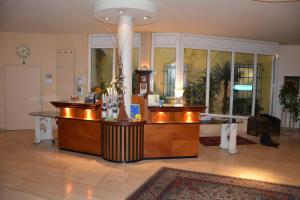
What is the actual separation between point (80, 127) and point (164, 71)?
3.37m

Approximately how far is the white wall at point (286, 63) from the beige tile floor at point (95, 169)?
371 centimetres

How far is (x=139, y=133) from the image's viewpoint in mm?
5133

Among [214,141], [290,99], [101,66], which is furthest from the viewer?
[290,99]

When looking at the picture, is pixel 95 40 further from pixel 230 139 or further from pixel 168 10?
pixel 230 139

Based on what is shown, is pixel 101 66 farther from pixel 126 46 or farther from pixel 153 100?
pixel 153 100

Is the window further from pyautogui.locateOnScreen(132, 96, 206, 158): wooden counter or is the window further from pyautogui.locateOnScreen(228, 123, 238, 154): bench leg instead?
pyautogui.locateOnScreen(228, 123, 238, 154): bench leg

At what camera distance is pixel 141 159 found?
5.28m

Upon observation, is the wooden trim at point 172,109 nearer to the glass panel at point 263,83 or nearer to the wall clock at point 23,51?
the glass panel at point 263,83

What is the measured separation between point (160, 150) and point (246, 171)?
5.76ft

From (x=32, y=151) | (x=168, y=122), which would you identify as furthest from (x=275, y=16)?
(x=32, y=151)

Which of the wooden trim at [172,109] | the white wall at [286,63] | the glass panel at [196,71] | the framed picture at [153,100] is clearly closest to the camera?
the wooden trim at [172,109]

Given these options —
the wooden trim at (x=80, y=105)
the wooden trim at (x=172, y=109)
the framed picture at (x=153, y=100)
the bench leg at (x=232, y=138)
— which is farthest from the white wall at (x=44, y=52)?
the bench leg at (x=232, y=138)

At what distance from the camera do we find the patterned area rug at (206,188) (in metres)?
3.69

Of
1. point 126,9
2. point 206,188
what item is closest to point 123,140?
point 206,188
